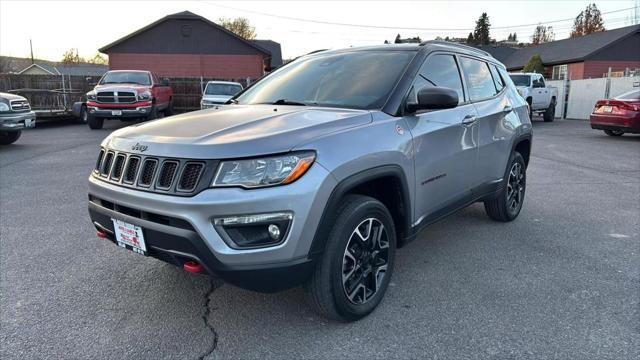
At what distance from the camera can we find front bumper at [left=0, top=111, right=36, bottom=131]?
1039 centimetres

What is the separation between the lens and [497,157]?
15.4 feet

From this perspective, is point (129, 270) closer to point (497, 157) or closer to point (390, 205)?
point (390, 205)

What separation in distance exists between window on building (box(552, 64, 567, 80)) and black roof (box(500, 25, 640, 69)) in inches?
34.5

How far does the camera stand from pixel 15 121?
10625 millimetres

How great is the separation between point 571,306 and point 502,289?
47 cm

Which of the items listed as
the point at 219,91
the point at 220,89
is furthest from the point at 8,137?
the point at 220,89

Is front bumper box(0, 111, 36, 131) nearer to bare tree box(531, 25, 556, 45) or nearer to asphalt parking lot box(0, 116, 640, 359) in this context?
asphalt parking lot box(0, 116, 640, 359)

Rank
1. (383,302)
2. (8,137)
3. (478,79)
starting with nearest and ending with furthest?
(383,302) → (478,79) → (8,137)

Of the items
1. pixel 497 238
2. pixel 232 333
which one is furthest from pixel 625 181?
pixel 232 333

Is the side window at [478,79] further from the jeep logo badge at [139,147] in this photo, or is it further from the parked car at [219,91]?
the parked car at [219,91]

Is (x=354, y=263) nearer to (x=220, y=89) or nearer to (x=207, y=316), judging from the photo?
(x=207, y=316)

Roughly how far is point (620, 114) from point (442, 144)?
1242cm

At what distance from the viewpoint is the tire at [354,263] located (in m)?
2.79

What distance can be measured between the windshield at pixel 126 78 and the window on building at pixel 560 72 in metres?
33.2
